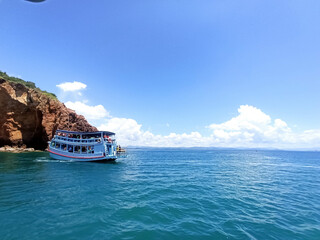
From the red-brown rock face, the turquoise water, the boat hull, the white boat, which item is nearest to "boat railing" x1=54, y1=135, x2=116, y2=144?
the white boat

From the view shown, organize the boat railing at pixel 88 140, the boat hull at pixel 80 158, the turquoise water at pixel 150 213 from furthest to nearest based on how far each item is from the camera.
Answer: the boat railing at pixel 88 140
the boat hull at pixel 80 158
the turquoise water at pixel 150 213

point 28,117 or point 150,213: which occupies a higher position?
point 28,117

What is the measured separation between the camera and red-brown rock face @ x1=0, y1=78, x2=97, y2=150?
142 ft

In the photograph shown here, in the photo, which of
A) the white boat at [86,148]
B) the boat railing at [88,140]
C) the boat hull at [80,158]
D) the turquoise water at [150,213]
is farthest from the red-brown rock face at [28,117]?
the turquoise water at [150,213]

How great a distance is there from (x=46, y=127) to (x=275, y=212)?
60013 millimetres

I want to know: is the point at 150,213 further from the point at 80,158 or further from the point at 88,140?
the point at 80,158

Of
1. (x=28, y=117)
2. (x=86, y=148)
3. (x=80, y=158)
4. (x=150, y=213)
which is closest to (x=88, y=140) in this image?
(x=86, y=148)

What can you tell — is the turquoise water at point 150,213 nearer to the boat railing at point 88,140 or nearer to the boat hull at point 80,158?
the boat hull at point 80,158

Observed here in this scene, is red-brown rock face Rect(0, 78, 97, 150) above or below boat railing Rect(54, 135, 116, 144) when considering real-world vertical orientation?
above

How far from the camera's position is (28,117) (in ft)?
155

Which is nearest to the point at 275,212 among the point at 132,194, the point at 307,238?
the point at 307,238

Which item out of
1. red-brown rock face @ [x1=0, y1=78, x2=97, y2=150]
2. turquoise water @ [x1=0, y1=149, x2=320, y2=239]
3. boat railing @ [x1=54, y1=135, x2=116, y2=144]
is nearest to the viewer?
turquoise water @ [x1=0, y1=149, x2=320, y2=239]

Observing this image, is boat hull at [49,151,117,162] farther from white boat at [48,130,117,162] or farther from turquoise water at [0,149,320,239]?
turquoise water at [0,149,320,239]

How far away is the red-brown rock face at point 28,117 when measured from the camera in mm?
43156
